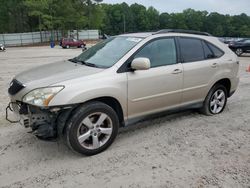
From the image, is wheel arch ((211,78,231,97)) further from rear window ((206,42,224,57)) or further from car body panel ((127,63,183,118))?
car body panel ((127,63,183,118))

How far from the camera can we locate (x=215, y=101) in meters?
5.42

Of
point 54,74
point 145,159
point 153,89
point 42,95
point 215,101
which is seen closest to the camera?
point 42,95

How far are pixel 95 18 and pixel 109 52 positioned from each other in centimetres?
5830

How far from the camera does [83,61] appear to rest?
14.5 ft

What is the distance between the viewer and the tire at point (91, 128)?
11.5ft

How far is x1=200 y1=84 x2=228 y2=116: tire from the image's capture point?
207 inches

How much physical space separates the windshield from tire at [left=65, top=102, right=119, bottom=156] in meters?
0.72

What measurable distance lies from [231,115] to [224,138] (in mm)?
1280

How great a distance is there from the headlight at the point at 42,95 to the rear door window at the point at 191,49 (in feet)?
7.73

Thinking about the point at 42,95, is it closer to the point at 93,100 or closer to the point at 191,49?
the point at 93,100

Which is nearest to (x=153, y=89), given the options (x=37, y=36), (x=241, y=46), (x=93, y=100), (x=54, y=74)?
(x=93, y=100)

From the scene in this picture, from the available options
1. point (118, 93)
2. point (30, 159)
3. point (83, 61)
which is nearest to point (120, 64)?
point (118, 93)

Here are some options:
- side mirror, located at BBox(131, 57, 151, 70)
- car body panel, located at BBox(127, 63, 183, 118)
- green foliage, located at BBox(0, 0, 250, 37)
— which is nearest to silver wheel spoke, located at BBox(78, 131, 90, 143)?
car body panel, located at BBox(127, 63, 183, 118)

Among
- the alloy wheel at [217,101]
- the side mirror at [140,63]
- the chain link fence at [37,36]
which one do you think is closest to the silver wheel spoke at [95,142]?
the side mirror at [140,63]
